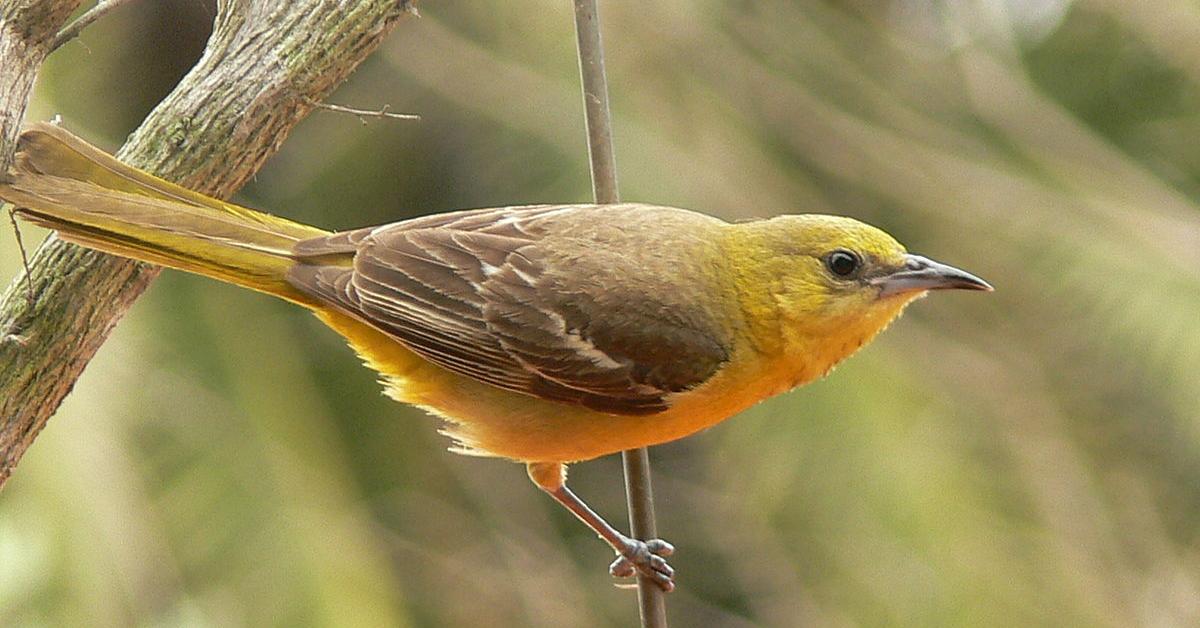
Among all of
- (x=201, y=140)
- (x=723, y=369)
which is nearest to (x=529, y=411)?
(x=723, y=369)

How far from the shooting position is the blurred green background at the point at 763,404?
5719 mm

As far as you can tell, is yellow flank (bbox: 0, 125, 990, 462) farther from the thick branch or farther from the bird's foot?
the thick branch

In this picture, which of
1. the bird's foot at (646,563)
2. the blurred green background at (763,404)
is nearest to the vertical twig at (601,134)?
the bird's foot at (646,563)

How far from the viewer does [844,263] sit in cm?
375

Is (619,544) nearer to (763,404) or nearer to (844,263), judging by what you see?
(844,263)

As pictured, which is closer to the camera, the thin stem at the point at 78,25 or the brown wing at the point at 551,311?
the thin stem at the point at 78,25

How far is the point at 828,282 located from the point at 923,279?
0.27m

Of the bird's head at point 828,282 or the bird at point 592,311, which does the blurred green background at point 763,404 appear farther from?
the bird's head at point 828,282

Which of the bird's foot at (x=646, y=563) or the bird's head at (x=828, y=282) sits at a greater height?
the bird's head at (x=828, y=282)

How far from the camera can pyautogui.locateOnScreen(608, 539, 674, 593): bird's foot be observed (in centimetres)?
383

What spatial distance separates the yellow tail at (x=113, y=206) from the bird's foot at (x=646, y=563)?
1.29m

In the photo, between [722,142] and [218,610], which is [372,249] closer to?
[218,610]

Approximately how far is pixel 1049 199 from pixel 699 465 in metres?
2.33

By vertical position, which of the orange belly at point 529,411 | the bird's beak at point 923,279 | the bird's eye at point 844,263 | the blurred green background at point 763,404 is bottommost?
the orange belly at point 529,411
